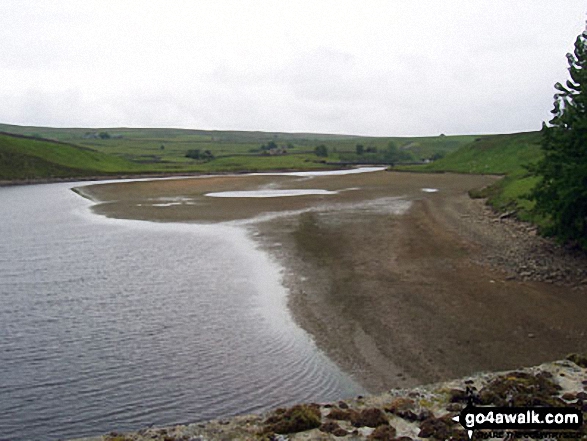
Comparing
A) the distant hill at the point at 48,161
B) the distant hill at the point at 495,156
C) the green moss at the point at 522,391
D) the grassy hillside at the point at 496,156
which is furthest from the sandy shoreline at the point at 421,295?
the distant hill at the point at 48,161

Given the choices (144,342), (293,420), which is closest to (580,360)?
(293,420)

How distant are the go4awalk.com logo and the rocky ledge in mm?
153

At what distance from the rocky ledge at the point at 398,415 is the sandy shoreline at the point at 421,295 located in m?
2.37

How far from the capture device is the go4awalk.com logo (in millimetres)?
8641

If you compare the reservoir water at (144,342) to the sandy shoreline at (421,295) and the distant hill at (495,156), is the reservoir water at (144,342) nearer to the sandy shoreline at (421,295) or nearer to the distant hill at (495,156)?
the sandy shoreline at (421,295)

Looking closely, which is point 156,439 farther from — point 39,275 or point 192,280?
point 39,275

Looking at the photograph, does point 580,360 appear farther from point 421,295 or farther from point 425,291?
point 425,291

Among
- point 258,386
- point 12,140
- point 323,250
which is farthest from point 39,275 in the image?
point 12,140

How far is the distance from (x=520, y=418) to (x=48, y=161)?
361 ft

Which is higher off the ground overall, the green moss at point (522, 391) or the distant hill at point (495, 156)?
the distant hill at point (495, 156)

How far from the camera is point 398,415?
9422 mm

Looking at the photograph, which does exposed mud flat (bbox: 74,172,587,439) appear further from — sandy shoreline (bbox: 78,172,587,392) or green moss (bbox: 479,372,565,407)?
green moss (bbox: 479,372,565,407)

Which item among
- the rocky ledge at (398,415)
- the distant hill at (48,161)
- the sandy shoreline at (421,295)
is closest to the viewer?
the rocky ledge at (398,415)

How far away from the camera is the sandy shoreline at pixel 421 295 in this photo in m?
14.0
